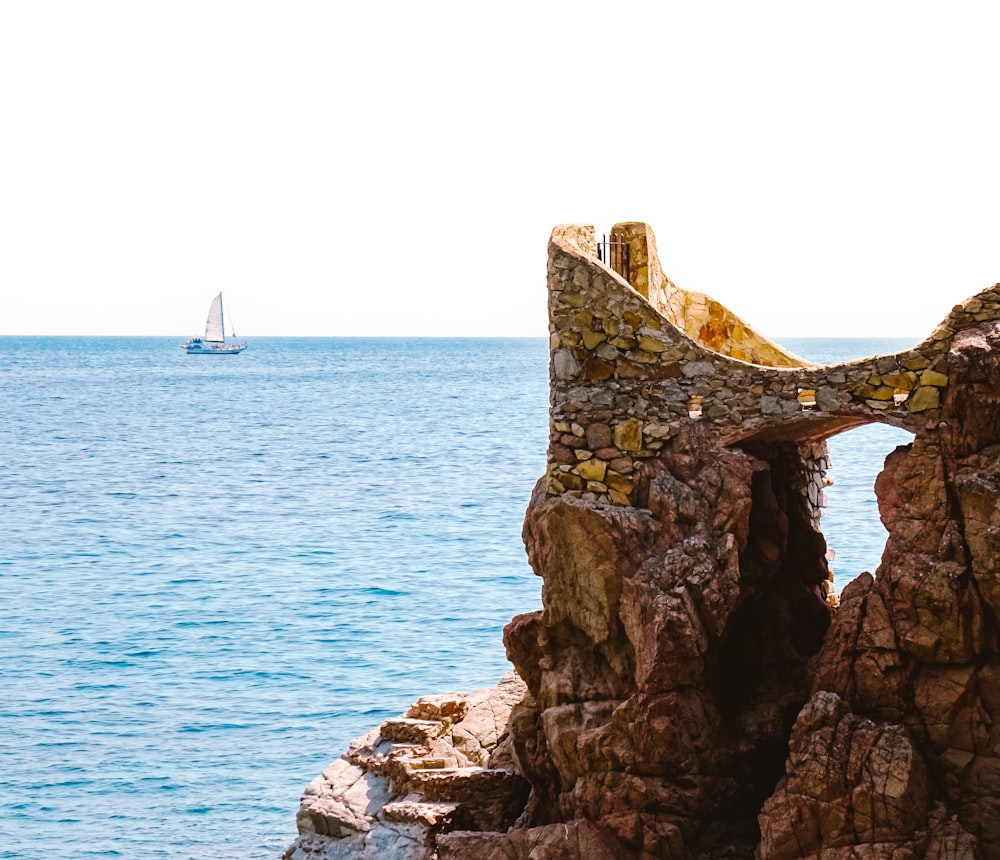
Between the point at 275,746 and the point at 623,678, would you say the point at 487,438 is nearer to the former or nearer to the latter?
the point at 275,746

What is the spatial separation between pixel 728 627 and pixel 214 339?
148712mm

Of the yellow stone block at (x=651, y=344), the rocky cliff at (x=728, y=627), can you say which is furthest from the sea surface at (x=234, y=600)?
the yellow stone block at (x=651, y=344)

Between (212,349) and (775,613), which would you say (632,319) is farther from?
(212,349)

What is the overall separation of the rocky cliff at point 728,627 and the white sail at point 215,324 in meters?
129

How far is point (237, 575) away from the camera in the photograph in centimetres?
4172

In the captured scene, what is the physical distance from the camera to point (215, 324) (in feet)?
511

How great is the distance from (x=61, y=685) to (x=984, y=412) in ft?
71.0

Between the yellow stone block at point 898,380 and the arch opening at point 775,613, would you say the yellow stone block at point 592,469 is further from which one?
the yellow stone block at point 898,380

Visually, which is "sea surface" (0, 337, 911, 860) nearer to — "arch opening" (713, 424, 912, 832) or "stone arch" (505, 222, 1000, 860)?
"stone arch" (505, 222, 1000, 860)

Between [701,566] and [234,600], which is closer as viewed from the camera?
[701,566]

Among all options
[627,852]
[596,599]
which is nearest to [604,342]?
[596,599]

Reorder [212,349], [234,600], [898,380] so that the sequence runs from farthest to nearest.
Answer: [212,349], [234,600], [898,380]

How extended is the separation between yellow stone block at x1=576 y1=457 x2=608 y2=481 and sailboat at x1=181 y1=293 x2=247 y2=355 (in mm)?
129202

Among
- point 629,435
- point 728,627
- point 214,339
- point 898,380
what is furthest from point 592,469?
point 214,339
